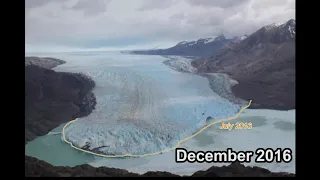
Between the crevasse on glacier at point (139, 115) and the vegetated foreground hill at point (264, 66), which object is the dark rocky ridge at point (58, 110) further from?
the vegetated foreground hill at point (264, 66)

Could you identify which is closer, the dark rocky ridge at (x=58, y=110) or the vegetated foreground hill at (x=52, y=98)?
the dark rocky ridge at (x=58, y=110)

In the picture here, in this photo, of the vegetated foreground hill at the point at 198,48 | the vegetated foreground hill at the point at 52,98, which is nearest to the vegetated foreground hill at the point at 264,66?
the vegetated foreground hill at the point at 198,48

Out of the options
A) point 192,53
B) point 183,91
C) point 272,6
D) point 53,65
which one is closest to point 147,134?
point 183,91

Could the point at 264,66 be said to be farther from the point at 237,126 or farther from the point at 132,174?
the point at 132,174

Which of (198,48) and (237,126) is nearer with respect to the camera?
(237,126)

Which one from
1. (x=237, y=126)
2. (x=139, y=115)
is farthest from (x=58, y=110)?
(x=237, y=126)
